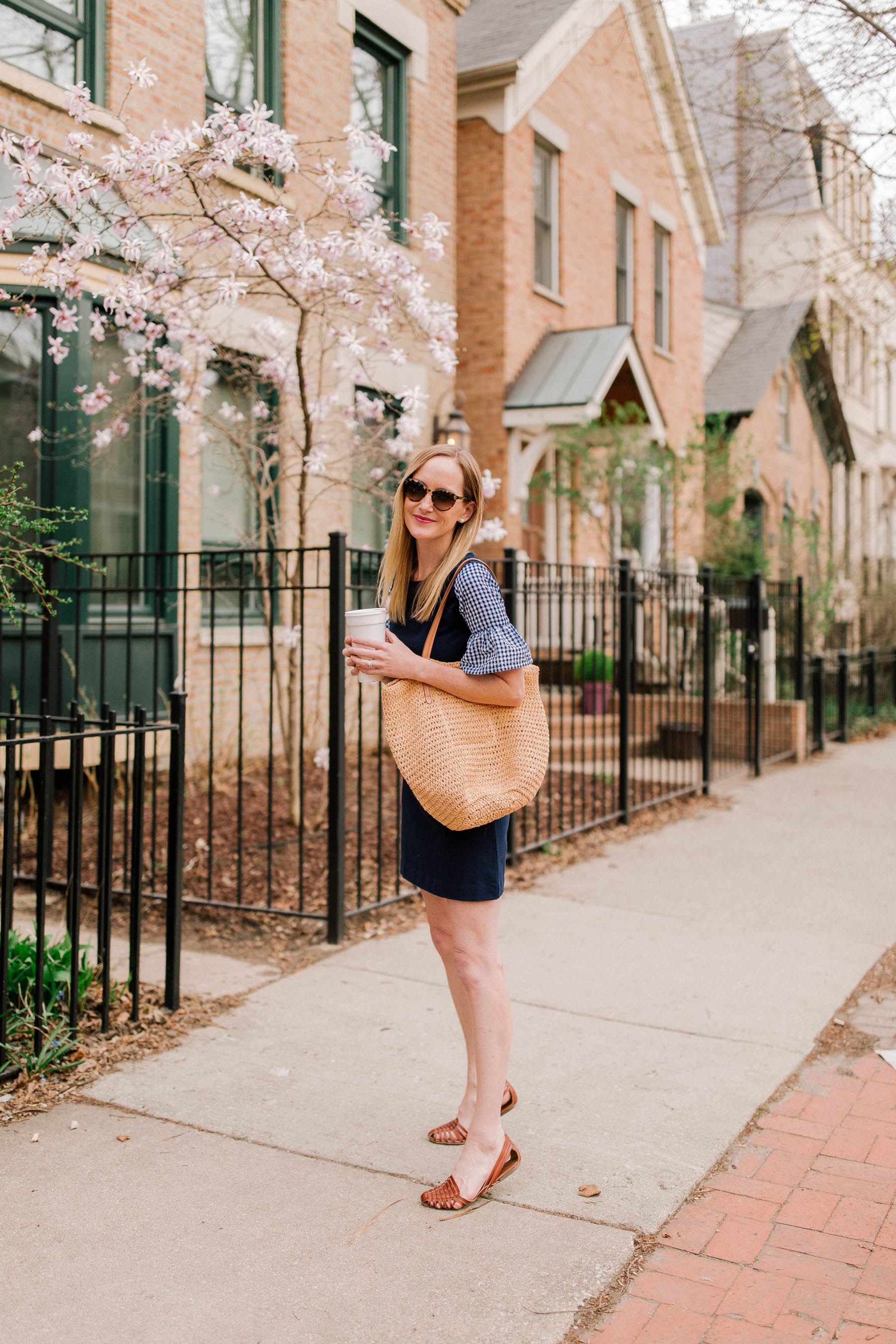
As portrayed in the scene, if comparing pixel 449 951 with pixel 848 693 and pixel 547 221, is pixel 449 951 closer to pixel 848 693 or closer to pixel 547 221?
pixel 848 693

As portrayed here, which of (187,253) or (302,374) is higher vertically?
(187,253)

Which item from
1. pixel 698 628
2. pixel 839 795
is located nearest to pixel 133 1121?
pixel 839 795

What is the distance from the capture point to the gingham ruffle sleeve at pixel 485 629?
118 inches

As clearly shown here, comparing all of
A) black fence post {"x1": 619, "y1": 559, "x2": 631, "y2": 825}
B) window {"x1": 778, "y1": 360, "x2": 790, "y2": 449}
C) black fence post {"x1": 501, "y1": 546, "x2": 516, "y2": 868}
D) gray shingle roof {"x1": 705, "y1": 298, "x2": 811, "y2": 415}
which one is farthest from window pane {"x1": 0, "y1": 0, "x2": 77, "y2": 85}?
window {"x1": 778, "y1": 360, "x2": 790, "y2": 449}

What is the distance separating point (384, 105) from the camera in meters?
11.3

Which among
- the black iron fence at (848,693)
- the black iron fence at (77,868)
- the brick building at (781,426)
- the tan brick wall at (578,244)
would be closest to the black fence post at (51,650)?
the black iron fence at (77,868)

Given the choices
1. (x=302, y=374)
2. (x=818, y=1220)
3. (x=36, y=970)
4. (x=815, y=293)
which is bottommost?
(x=818, y=1220)

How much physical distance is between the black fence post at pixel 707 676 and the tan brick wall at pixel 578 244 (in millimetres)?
3649

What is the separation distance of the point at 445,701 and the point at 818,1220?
1686 mm

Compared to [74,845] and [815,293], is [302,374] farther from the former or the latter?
[815,293]

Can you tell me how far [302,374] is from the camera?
6484 mm

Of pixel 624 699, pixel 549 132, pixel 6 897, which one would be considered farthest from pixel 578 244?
pixel 6 897

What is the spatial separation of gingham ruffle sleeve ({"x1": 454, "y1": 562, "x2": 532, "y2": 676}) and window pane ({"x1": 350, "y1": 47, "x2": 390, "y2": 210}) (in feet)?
28.2

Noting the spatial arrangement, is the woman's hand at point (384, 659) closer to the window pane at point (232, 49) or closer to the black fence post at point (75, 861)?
the black fence post at point (75, 861)
